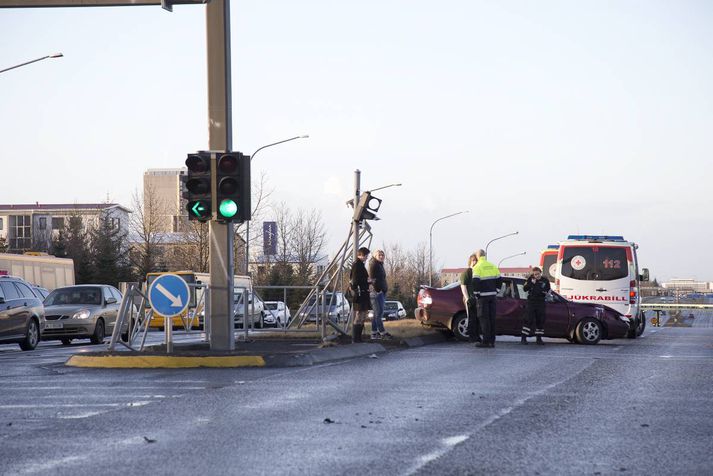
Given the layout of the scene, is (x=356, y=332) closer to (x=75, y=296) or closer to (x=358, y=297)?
(x=358, y=297)

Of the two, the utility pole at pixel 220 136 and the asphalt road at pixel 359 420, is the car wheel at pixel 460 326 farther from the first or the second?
the asphalt road at pixel 359 420

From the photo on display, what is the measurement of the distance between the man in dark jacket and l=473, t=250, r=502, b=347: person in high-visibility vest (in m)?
1.84

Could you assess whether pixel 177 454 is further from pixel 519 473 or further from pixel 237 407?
pixel 237 407

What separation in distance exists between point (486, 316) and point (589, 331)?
4.20m

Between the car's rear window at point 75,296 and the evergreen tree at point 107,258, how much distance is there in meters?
43.0

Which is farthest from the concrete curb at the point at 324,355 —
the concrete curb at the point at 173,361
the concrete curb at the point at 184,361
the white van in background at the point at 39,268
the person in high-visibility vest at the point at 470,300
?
the white van in background at the point at 39,268

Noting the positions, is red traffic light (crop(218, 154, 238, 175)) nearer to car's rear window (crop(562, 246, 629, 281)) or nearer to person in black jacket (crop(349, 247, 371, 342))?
person in black jacket (crop(349, 247, 371, 342))

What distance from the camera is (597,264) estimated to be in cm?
3075

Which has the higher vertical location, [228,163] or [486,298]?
[228,163]

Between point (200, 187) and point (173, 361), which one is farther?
point (200, 187)

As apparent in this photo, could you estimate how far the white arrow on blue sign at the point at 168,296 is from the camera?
16.9 meters

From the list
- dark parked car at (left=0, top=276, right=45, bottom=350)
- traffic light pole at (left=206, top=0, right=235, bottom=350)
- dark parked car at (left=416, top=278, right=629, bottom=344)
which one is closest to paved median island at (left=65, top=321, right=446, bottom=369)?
traffic light pole at (left=206, top=0, right=235, bottom=350)

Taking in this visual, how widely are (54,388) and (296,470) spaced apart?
6566 millimetres

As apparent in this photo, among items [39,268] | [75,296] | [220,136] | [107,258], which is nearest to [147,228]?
[107,258]
